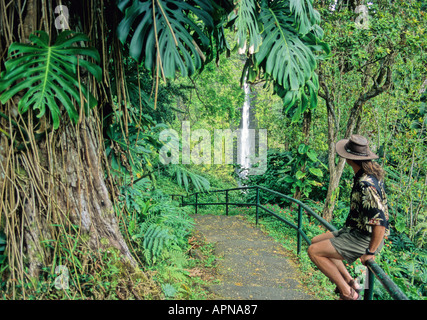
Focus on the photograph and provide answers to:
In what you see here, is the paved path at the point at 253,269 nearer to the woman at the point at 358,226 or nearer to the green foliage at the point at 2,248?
the woman at the point at 358,226

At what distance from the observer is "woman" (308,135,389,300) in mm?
2587

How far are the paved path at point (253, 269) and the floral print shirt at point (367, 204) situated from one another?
4.23ft

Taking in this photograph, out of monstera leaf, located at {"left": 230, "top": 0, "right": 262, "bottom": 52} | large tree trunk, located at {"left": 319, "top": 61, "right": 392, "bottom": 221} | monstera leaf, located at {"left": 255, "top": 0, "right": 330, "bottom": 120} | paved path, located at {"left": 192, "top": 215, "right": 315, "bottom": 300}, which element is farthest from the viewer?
large tree trunk, located at {"left": 319, "top": 61, "right": 392, "bottom": 221}

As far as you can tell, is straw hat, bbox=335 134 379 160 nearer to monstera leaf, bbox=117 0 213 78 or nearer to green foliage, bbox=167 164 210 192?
A: monstera leaf, bbox=117 0 213 78

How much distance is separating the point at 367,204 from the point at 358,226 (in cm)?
25

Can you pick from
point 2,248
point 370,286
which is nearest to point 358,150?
point 370,286

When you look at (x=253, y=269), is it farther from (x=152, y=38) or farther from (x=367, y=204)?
(x=152, y=38)

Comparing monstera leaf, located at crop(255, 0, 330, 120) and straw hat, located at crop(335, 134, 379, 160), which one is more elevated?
monstera leaf, located at crop(255, 0, 330, 120)

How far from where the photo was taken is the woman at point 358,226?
2587 mm

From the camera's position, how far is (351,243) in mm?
2842

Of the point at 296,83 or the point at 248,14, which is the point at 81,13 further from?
the point at 296,83

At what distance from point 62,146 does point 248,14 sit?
197cm

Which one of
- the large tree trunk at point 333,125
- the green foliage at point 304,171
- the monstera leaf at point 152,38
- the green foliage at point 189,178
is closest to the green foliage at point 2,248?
the monstera leaf at point 152,38

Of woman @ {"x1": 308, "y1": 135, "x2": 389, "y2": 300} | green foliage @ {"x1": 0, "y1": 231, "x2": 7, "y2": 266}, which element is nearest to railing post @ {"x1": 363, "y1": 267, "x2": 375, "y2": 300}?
woman @ {"x1": 308, "y1": 135, "x2": 389, "y2": 300}
